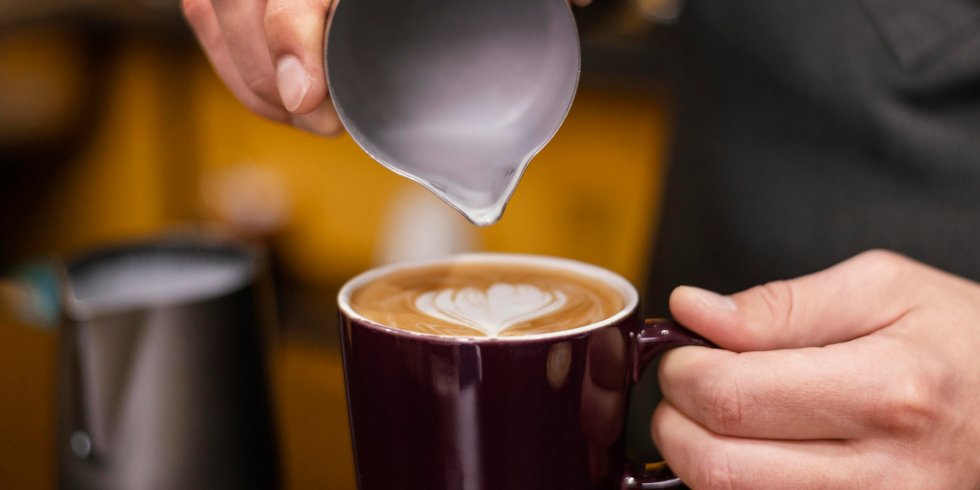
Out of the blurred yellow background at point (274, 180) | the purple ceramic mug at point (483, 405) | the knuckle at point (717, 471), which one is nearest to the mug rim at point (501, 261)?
the purple ceramic mug at point (483, 405)

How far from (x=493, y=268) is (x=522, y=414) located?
0.69ft

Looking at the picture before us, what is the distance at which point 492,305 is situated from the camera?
1.84 ft

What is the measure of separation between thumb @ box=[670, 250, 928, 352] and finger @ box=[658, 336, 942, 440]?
0.07 feet

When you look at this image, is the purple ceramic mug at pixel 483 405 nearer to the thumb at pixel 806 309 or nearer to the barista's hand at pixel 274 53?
the thumb at pixel 806 309

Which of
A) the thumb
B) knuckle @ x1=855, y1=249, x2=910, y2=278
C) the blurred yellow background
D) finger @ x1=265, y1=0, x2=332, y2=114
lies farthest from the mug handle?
the blurred yellow background

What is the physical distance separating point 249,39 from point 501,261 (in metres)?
0.28

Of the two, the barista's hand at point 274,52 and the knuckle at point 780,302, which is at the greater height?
the barista's hand at point 274,52

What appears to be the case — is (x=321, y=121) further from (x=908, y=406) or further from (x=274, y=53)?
(x=908, y=406)

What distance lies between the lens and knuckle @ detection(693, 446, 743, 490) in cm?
44

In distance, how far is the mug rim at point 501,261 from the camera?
1.30 feet

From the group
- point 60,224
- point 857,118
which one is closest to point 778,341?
point 857,118

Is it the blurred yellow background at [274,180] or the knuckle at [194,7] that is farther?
the blurred yellow background at [274,180]

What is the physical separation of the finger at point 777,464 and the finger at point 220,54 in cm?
45

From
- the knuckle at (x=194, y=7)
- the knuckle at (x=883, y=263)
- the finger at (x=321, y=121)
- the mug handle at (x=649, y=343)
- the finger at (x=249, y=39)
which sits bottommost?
the mug handle at (x=649, y=343)
